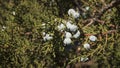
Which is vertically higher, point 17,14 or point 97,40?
point 17,14

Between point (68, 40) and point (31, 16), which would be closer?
point (68, 40)

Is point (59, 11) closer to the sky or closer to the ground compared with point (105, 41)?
closer to the sky

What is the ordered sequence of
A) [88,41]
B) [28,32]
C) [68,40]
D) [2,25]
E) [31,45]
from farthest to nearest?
[2,25] → [28,32] → [31,45] → [88,41] → [68,40]

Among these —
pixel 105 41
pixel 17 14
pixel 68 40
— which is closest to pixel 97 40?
pixel 105 41

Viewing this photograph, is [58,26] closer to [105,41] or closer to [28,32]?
[105,41]

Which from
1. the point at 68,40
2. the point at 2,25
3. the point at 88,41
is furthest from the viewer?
the point at 2,25

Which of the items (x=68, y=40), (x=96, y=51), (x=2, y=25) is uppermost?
(x=2, y=25)

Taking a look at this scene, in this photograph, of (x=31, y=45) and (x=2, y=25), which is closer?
(x=31, y=45)

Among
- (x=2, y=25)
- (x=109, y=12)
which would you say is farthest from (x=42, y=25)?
(x=2, y=25)

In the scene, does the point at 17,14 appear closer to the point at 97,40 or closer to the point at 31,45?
the point at 31,45
